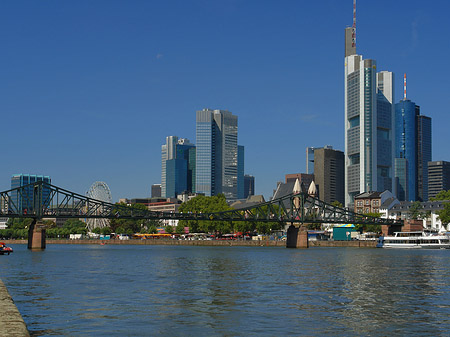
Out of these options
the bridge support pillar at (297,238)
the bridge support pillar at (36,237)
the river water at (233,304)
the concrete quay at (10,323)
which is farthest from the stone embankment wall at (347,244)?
the concrete quay at (10,323)

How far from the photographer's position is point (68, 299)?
40.6 metres

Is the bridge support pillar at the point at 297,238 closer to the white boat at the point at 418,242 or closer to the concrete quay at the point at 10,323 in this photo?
the white boat at the point at 418,242

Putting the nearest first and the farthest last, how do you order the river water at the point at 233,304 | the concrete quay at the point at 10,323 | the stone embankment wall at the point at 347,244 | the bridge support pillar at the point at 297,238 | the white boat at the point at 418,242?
the concrete quay at the point at 10,323, the river water at the point at 233,304, the white boat at the point at 418,242, the bridge support pillar at the point at 297,238, the stone embankment wall at the point at 347,244

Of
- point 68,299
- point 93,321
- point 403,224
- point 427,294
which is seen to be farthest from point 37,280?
point 403,224

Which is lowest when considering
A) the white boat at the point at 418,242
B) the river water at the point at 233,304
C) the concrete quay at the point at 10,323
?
the white boat at the point at 418,242

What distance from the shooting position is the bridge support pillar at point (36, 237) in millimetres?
143750

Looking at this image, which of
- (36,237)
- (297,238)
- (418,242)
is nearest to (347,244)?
(297,238)

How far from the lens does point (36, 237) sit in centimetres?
14525

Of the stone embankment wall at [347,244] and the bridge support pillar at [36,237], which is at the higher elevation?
the bridge support pillar at [36,237]

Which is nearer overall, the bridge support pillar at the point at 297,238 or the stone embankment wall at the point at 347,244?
the bridge support pillar at the point at 297,238

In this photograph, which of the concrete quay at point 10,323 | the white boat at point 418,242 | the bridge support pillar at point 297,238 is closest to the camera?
the concrete quay at point 10,323

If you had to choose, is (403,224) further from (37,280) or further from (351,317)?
(351,317)

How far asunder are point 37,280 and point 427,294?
31345 millimetres

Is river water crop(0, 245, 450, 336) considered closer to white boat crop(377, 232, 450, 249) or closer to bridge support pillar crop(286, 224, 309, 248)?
white boat crop(377, 232, 450, 249)
